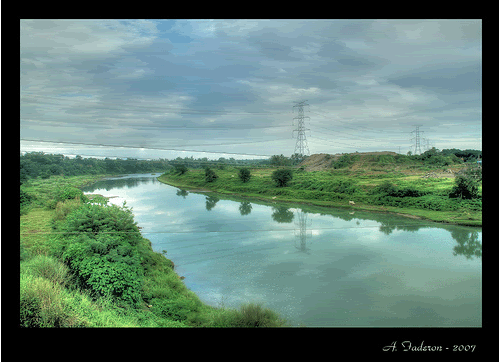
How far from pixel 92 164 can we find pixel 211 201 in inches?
71.8

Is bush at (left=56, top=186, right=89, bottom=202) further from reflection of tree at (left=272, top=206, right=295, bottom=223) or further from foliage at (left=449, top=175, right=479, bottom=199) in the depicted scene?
foliage at (left=449, top=175, right=479, bottom=199)

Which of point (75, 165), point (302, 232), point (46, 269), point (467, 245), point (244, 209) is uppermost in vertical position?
point (75, 165)

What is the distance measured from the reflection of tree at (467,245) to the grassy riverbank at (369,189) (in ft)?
1.83

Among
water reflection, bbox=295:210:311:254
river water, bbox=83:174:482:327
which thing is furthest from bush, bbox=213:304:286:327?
water reflection, bbox=295:210:311:254

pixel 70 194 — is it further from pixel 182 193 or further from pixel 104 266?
pixel 182 193

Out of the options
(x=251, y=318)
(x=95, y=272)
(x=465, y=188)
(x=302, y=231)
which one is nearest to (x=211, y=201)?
(x=302, y=231)

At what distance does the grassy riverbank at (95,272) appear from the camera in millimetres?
2842

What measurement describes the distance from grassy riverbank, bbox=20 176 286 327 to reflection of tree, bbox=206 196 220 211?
111cm

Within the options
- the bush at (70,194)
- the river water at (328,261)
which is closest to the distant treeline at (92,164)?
the river water at (328,261)

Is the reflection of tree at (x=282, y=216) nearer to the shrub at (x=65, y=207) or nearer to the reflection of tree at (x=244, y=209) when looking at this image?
the reflection of tree at (x=244, y=209)

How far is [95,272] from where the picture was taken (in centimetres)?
354
